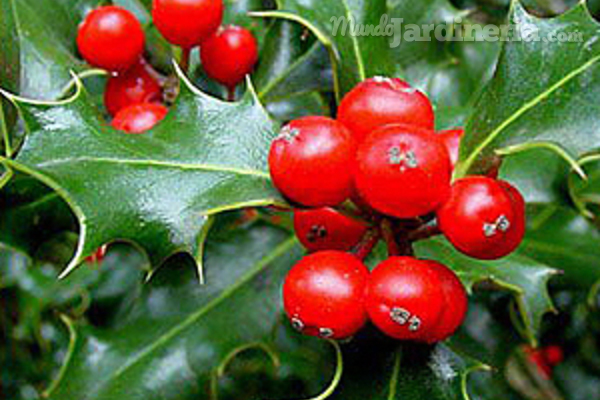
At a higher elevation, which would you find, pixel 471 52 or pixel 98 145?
pixel 98 145

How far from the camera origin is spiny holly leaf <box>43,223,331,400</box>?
5.53 ft

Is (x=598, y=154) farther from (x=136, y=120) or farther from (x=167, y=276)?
(x=167, y=276)

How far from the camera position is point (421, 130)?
119 cm

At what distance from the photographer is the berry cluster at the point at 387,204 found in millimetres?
1165

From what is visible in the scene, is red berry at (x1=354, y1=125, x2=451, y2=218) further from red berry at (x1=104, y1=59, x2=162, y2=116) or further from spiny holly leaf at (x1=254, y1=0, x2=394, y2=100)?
red berry at (x1=104, y1=59, x2=162, y2=116)

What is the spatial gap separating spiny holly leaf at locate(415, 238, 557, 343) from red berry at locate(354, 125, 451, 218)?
503 mm

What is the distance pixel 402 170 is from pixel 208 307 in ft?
2.61

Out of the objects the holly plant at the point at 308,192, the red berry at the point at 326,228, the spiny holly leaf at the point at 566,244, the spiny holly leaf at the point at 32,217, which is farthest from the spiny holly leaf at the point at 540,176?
the spiny holly leaf at the point at 32,217

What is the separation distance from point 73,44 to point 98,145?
1.74 ft

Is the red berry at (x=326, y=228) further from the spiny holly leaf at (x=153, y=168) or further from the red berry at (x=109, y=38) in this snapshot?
the red berry at (x=109, y=38)

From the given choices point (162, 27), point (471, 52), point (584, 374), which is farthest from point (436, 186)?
point (584, 374)

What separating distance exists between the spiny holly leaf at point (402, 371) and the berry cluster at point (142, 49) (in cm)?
56

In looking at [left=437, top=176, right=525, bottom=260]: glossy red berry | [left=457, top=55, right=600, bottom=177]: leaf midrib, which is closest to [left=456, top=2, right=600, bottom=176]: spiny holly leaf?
[left=457, top=55, right=600, bottom=177]: leaf midrib

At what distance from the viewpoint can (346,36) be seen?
159 cm
